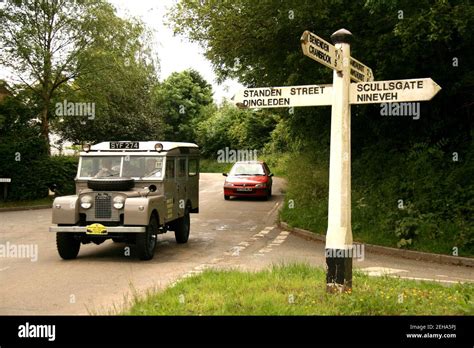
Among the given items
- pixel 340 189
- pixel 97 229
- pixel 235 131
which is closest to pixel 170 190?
pixel 97 229

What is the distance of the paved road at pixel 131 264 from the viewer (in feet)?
24.7

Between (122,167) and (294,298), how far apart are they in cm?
581

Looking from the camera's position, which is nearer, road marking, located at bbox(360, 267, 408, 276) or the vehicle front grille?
road marking, located at bbox(360, 267, 408, 276)

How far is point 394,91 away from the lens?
6656 millimetres

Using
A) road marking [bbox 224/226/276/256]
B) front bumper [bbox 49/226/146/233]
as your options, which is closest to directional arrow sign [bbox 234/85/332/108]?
front bumper [bbox 49/226/146/233]

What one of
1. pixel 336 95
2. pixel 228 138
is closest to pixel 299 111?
pixel 336 95

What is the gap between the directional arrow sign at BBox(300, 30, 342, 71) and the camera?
20.4 ft

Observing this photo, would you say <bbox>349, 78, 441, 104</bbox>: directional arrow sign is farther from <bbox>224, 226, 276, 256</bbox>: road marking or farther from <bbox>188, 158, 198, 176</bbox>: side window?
<bbox>188, 158, 198, 176</bbox>: side window

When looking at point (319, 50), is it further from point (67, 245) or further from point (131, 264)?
point (67, 245)

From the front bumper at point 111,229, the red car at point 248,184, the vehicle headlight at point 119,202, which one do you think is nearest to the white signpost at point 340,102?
the front bumper at point 111,229

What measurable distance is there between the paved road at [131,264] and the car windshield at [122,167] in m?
1.65

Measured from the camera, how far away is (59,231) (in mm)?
10125

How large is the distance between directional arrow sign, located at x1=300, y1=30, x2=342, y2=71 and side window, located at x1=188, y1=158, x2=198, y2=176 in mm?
6986
